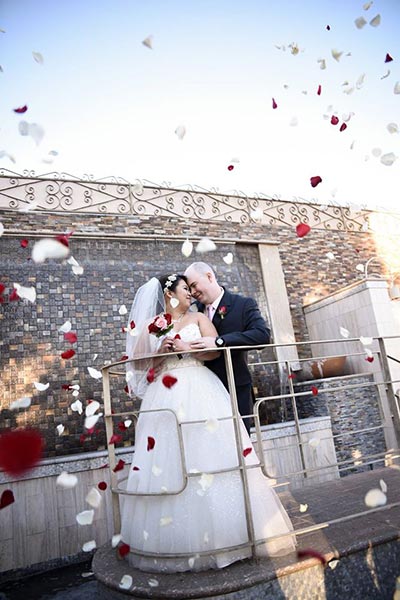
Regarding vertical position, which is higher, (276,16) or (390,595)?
(276,16)

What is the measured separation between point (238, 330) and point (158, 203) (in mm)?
4509

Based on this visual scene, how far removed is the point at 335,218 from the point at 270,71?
514 cm

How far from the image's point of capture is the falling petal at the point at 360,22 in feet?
8.68

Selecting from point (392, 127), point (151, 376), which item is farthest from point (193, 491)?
point (392, 127)

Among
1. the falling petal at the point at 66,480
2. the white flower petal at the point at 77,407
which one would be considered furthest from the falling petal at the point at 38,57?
the white flower petal at the point at 77,407

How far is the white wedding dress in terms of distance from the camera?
1.92m

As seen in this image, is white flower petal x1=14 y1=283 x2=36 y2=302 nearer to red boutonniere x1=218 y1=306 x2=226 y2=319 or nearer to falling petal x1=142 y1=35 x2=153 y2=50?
red boutonniere x1=218 y1=306 x2=226 y2=319

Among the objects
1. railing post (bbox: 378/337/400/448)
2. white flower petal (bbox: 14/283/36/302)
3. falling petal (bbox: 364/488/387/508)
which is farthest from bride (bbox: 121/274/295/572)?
white flower petal (bbox: 14/283/36/302)

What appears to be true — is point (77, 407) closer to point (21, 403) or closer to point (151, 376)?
point (21, 403)

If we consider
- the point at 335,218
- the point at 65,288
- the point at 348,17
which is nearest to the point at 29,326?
the point at 65,288

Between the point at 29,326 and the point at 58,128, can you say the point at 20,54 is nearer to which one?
the point at 58,128

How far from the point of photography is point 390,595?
1.86m

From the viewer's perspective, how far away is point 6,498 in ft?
11.1

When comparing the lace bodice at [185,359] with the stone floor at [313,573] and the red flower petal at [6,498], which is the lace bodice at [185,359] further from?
the red flower petal at [6,498]
